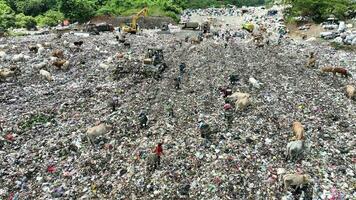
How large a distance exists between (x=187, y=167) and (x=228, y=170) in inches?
54.1

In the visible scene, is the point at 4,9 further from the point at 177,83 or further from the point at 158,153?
the point at 158,153

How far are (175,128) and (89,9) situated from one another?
37.3 metres

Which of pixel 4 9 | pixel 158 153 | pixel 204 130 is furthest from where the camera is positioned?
pixel 4 9

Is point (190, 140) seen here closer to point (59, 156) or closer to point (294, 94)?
point (59, 156)

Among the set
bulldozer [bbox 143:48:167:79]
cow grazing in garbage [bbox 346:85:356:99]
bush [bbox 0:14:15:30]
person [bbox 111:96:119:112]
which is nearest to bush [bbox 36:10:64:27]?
bush [bbox 0:14:15:30]

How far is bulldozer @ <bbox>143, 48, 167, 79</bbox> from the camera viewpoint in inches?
932

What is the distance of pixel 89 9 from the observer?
50156mm

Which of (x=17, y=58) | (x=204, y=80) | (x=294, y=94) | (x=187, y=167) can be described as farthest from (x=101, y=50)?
(x=187, y=167)

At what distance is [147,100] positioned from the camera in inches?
779

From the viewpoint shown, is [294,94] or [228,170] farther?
[294,94]

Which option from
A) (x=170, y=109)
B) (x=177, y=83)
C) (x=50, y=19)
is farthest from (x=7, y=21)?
(x=170, y=109)

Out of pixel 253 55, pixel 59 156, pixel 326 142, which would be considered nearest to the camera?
pixel 59 156

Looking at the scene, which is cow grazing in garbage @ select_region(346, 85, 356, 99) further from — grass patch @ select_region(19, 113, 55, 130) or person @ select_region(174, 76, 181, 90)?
grass patch @ select_region(19, 113, 55, 130)

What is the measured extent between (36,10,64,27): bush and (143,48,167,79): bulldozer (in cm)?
2732
